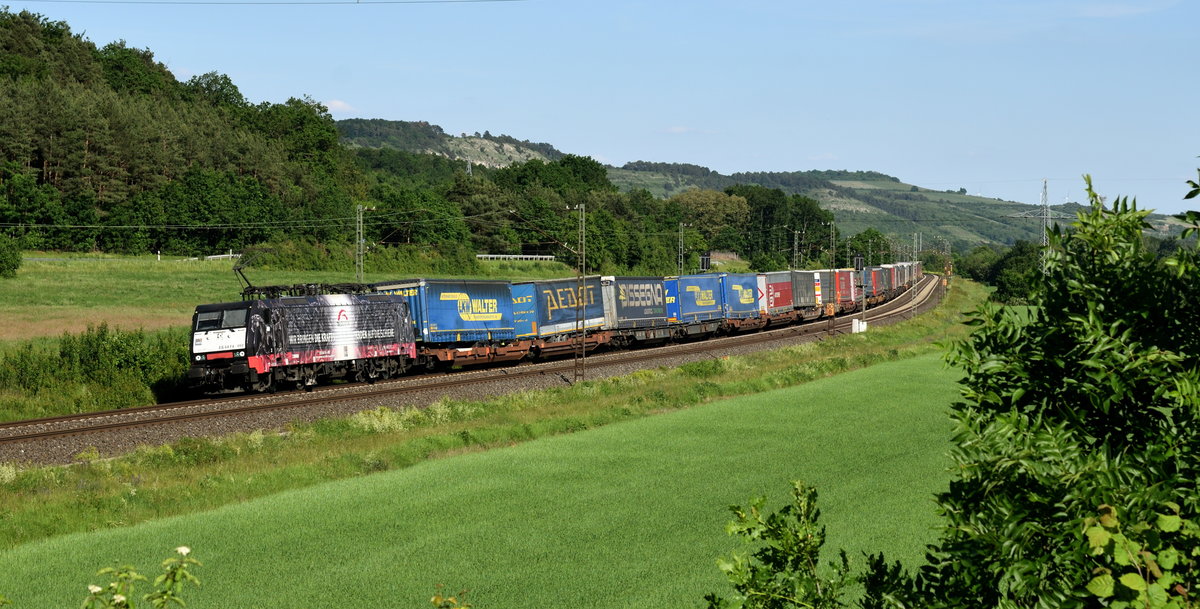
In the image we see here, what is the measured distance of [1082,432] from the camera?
5.05 meters

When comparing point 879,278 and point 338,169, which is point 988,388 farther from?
point 338,169

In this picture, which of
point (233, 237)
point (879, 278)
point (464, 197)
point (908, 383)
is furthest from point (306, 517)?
point (464, 197)

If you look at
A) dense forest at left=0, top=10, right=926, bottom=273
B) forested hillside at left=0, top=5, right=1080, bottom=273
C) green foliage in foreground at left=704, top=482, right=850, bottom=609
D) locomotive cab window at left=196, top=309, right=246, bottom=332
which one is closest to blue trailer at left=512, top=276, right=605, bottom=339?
Answer: locomotive cab window at left=196, top=309, right=246, bottom=332

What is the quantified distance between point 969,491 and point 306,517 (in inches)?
727

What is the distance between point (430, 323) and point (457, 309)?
154cm

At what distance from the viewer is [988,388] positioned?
5.31 meters

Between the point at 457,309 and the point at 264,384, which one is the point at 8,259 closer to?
the point at 457,309

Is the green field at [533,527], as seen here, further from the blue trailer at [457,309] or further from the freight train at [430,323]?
the blue trailer at [457,309]

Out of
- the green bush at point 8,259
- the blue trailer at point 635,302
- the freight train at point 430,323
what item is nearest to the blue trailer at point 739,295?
the freight train at point 430,323

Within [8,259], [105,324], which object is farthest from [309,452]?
[8,259]

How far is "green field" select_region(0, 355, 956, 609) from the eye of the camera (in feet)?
54.2

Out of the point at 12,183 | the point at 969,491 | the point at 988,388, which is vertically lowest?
the point at 969,491

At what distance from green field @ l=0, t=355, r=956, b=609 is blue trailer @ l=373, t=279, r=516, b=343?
14729 mm

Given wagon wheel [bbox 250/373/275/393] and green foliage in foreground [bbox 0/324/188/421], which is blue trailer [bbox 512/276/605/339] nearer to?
wagon wheel [bbox 250/373/275/393]
